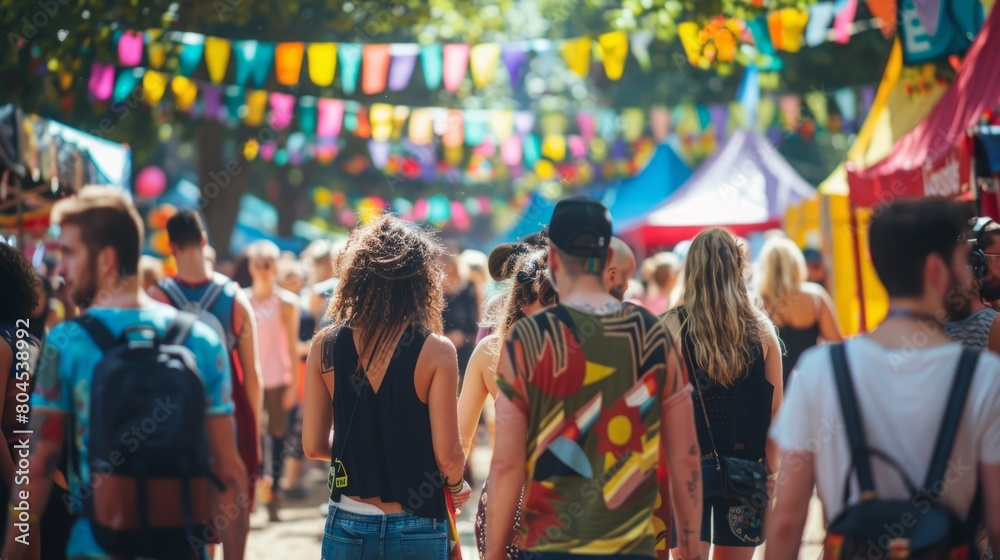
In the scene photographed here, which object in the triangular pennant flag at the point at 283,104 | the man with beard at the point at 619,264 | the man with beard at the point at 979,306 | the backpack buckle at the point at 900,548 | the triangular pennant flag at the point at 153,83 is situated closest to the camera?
the backpack buckle at the point at 900,548

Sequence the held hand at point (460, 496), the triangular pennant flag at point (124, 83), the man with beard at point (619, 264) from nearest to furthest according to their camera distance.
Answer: the held hand at point (460, 496), the man with beard at point (619, 264), the triangular pennant flag at point (124, 83)

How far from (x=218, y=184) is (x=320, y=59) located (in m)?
7.25

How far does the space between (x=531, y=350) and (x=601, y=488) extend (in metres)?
0.46

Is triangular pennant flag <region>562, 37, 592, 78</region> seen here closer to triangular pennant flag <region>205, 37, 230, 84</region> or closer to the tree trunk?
triangular pennant flag <region>205, 37, 230, 84</region>

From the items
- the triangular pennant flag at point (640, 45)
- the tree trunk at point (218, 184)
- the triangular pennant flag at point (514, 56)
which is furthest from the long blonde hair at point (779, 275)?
the tree trunk at point (218, 184)

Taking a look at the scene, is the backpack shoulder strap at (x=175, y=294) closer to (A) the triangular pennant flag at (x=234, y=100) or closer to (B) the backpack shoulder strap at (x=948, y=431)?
(B) the backpack shoulder strap at (x=948, y=431)

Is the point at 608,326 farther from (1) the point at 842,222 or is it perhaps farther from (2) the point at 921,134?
(1) the point at 842,222

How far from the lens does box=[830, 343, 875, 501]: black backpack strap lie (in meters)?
2.68

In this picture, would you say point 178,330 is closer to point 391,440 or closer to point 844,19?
point 391,440

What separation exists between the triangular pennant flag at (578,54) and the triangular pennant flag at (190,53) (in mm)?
4066

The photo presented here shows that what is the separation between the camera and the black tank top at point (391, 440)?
12.1 feet

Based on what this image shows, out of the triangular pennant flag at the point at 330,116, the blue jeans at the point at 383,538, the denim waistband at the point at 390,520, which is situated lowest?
the blue jeans at the point at 383,538

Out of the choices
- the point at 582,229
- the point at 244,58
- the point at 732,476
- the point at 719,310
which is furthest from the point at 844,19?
the point at 582,229

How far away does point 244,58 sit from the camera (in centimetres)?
1166
